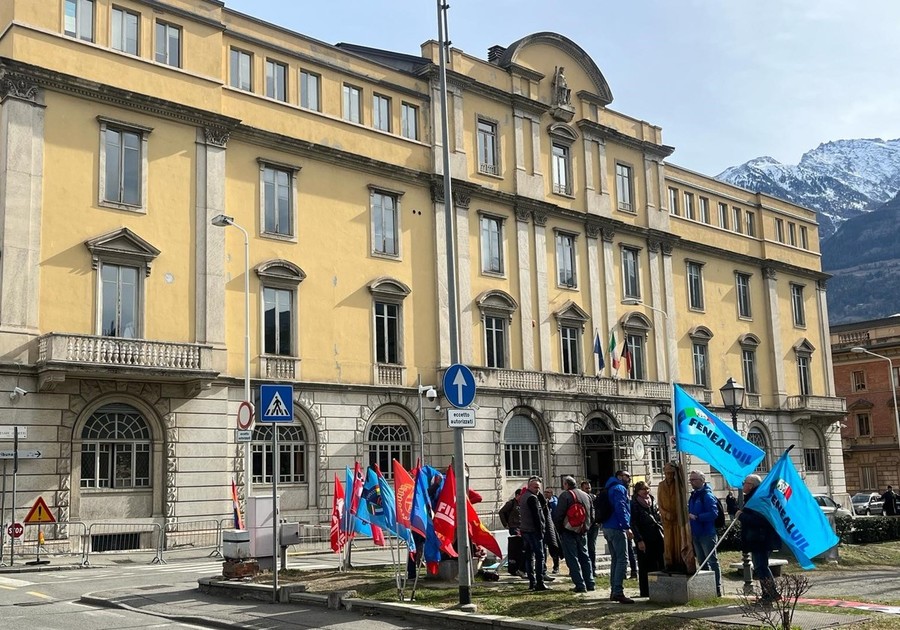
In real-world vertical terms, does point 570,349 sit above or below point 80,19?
below

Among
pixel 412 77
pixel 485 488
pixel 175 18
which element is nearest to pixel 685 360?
pixel 485 488

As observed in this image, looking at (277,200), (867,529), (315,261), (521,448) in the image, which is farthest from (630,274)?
(867,529)

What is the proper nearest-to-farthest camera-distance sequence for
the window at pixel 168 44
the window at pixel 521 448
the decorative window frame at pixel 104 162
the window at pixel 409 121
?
1. the decorative window frame at pixel 104 162
2. the window at pixel 168 44
3. the window at pixel 409 121
4. the window at pixel 521 448

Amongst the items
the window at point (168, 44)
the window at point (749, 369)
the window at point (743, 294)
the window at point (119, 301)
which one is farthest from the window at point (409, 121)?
the window at point (749, 369)

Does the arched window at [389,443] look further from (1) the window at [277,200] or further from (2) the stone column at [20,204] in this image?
(2) the stone column at [20,204]

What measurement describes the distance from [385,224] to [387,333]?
13.8ft

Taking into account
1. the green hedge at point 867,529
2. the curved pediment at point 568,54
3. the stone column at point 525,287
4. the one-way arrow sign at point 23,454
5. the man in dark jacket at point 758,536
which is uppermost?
the curved pediment at point 568,54

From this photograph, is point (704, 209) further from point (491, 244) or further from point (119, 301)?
point (119, 301)

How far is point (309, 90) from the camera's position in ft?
120

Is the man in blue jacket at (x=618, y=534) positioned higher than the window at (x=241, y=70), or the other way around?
the window at (x=241, y=70)

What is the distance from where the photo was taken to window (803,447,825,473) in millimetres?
56169

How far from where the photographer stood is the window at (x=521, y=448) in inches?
1578

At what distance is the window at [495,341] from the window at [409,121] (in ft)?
26.1

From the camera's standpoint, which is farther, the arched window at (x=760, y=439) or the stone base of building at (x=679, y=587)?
the arched window at (x=760, y=439)
